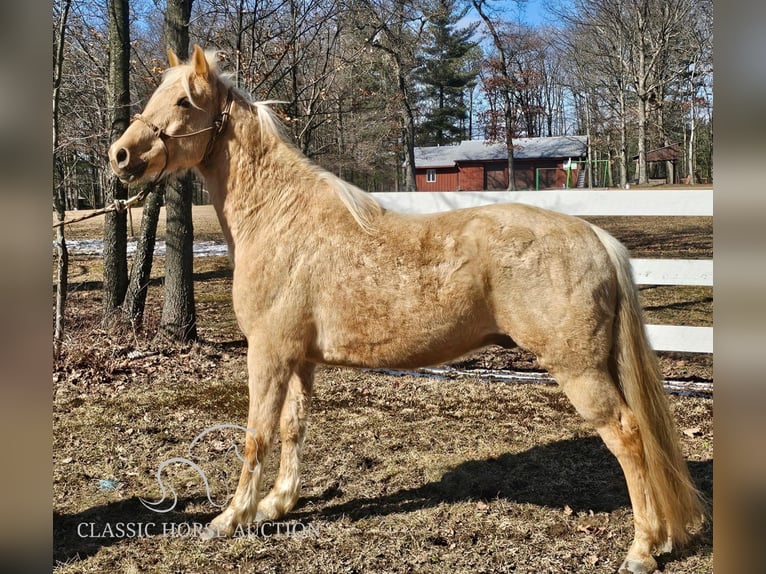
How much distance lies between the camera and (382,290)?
3.01 meters

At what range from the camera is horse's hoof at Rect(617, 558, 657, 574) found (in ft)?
9.21

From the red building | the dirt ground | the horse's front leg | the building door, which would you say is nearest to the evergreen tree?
the red building

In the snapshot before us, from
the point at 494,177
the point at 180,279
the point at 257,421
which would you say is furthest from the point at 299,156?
the point at 494,177

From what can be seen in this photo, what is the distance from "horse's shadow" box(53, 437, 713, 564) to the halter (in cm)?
195

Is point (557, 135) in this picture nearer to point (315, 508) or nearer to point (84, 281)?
point (84, 281)

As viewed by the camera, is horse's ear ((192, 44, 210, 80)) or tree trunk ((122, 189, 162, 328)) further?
tree trunk ((122, 189, 162, 328))

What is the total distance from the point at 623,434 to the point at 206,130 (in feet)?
8.81

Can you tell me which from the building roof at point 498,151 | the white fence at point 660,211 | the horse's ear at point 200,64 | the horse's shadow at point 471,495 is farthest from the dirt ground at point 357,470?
the building roof at point 498,151

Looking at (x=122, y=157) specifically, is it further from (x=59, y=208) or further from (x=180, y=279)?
(x=180, y=279)

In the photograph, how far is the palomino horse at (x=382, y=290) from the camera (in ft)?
9.23

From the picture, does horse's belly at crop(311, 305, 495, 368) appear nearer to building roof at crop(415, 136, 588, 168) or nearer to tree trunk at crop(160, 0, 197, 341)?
tree trunk at crop(160, 0, 197, 341)

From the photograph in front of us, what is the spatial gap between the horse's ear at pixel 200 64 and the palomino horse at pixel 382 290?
0.03 feet

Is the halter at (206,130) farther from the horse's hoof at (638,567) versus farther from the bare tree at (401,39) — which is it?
the bare tree at (401,39)
